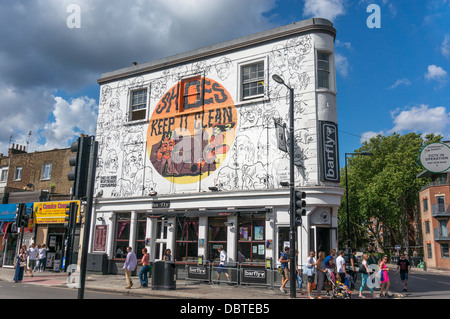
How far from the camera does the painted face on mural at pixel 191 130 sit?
20656 millimetres

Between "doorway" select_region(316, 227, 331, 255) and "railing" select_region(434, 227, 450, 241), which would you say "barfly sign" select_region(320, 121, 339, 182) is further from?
"railing" select_region(434, 227, 450, 241)

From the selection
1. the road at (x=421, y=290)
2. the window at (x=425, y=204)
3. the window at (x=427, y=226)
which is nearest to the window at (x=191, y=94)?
the road at (x=421, y=290)

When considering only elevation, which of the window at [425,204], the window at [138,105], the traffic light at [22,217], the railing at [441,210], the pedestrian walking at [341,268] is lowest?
the pedestrian walking at [341,268]

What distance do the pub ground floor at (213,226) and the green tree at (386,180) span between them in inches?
1211

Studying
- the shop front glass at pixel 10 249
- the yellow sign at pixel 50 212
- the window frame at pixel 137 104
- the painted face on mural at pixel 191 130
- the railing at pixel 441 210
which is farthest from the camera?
the railing at pixel 441 210

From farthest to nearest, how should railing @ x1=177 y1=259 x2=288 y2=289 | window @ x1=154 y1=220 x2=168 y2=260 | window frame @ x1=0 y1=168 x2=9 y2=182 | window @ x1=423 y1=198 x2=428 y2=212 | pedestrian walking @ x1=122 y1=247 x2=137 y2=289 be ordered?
window @ x1=423 y1=198 x2=428 y2=212, window frame @ x1=0 y1=168 x2=9 y2=182, window @ x1=154 y1=220 x2=168 y2=260, railing @ x1=177 y1=259 x2=288 y2=289, pedestrian walking @ x1=122 y1=247 x2=137 y2=289

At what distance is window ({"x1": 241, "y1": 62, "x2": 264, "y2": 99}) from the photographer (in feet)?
66.4

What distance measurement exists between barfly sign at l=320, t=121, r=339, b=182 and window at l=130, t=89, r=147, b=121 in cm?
1157

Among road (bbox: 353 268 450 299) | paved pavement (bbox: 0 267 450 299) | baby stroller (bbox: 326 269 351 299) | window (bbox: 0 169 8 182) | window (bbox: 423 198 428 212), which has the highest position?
window (bbox: 0 169 8 182)

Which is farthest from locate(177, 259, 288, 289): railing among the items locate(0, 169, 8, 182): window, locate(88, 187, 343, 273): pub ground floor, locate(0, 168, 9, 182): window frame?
locate(0, 169, 8, 182): window

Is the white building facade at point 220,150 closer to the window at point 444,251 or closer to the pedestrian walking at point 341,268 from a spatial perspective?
the pedestrian walking at point 341,268

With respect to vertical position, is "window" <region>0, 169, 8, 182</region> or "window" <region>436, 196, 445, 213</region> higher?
"window" <region>0, 169, 8, 182</region>

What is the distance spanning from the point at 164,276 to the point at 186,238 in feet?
15.9

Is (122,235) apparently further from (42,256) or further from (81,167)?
(81,167)
